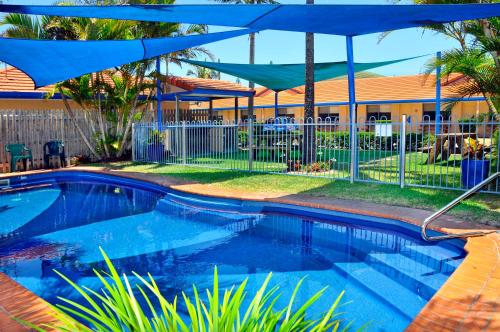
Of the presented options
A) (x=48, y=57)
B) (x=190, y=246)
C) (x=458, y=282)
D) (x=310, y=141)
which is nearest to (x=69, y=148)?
(x=48, y=57)

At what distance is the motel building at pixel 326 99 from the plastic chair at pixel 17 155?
4.53 ft

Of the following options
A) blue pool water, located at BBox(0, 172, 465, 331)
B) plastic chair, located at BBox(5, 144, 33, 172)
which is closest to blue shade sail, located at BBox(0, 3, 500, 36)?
blue pool water, located at BBox(0, 172, 465, 331)

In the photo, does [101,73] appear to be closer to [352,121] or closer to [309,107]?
[309,107]

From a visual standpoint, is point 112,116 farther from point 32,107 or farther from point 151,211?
point 151,211

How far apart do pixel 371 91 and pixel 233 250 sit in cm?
2376

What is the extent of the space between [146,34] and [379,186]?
939 centimetres

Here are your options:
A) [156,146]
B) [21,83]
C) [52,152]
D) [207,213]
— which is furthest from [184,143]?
[21,83]

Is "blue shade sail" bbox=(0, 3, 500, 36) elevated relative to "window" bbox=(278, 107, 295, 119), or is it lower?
lower

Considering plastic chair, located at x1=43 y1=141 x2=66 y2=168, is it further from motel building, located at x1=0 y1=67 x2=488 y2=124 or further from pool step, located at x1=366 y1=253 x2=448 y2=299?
pool step, located at x1=366 y1=253 x2=448 y2=299

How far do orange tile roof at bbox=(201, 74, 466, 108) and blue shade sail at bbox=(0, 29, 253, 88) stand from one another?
15.0 metres

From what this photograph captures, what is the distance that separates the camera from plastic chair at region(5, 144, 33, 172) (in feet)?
44.9

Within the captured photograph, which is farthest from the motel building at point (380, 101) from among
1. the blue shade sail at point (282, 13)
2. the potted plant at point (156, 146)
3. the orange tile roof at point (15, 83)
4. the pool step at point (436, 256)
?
the pool step at point (436, 256)

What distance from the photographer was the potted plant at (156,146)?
15190 mm

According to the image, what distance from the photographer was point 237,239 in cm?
674
